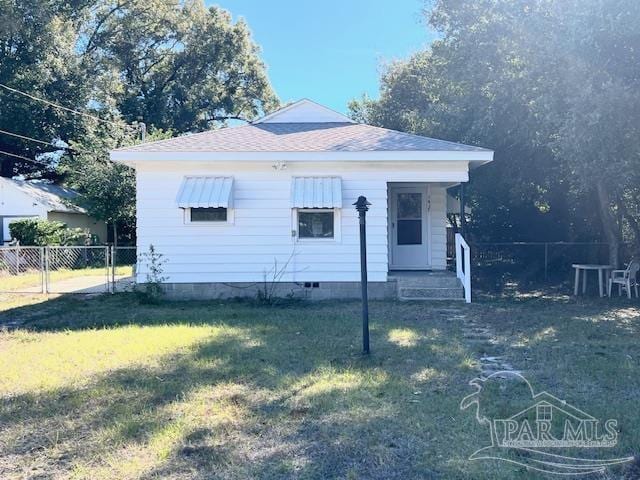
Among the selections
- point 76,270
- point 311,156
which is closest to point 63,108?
point 76,270

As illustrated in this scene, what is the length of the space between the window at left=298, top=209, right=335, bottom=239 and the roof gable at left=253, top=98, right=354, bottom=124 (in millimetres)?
3728

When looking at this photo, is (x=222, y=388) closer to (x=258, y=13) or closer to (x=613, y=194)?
(x=613, y=194)

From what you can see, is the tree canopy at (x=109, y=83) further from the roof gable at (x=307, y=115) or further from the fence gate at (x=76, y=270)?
the roof gable at (x=307, y=115)

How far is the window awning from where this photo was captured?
9.95 m

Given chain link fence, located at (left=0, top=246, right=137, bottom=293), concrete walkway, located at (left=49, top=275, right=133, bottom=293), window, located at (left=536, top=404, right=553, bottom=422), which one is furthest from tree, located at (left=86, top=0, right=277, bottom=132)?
window, located at (left=536, top=404, right=553, bottom=422)

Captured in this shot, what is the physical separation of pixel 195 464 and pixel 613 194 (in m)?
12.6

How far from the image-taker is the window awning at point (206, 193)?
32.6 feet

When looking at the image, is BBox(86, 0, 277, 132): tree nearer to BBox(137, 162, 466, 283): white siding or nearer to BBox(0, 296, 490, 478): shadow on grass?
BBox(137, 162, 466, 283): white siding

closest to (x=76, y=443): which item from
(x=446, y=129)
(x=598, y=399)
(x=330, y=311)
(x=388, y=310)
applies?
(x=598, y=399)

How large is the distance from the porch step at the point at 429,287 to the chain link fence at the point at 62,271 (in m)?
6.07

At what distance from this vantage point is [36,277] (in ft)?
50.9

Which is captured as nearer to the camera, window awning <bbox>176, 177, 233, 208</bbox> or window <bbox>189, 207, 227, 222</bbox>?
window awning <bbox>176, 177, 233, 208</bbox>

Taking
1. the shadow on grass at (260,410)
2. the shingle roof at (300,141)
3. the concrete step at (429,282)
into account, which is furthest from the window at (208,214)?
the shadow on grass at (260,410)

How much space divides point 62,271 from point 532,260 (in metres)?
15.1
